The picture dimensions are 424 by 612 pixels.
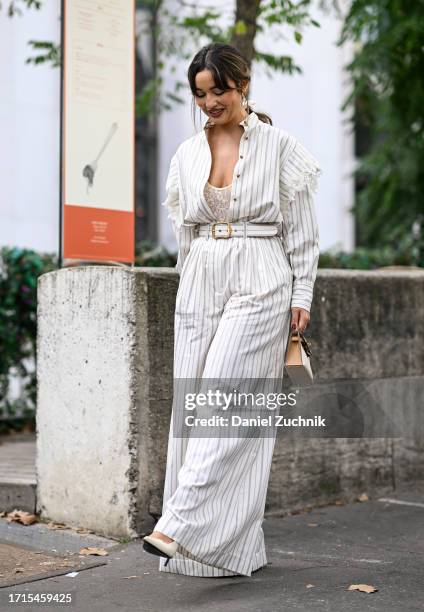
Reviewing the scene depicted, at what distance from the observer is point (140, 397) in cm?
479

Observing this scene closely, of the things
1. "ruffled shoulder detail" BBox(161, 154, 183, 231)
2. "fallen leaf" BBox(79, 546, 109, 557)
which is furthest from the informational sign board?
"fallen leaf" BBox(79, 546, 109, 557)

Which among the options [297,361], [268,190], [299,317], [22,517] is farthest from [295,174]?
[22,517]

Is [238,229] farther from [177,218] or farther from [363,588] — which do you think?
[363,588]

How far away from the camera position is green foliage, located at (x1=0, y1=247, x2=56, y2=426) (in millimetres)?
7535

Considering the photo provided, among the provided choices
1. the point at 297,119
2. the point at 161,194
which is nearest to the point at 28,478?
the point at 161,194

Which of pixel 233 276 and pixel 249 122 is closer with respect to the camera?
pixel 233 276

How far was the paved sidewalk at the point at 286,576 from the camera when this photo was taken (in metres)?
3.76

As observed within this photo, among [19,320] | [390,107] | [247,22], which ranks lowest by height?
[19,320]

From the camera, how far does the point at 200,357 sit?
4.19 metres

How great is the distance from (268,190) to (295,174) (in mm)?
174

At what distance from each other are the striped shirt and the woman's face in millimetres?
106

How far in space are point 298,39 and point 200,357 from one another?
3389 millimetres

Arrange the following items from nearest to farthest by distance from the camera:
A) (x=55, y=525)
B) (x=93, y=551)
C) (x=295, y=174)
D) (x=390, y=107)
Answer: (x=295, y=174), (x=93, y=551), (x=55, y=525), (x=390, y=107)

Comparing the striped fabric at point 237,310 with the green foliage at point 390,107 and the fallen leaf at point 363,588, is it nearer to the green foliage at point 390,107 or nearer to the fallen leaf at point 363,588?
the fallen leaf at point 363,588
